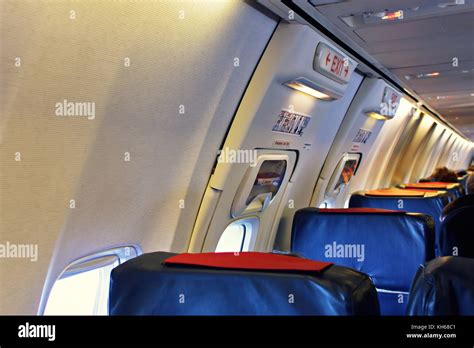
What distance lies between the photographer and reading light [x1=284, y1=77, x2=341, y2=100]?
401cm

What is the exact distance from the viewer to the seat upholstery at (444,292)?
4.77 ft

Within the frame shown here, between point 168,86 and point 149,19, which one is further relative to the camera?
point 168,86

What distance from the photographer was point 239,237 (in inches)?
194

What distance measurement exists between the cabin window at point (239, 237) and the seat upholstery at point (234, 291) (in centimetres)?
308

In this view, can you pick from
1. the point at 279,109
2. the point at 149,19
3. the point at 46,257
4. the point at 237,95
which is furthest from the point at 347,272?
the point at 279,109

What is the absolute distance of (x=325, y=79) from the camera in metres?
4.47

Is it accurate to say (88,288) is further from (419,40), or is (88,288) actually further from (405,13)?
(419,40)

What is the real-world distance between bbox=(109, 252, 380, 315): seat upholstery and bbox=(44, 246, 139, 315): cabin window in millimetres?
1084

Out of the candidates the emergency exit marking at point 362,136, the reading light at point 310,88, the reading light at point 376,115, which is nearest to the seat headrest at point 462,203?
the reading light at point 310,88

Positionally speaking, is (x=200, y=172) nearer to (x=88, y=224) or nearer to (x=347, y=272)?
(x=88, y=224)

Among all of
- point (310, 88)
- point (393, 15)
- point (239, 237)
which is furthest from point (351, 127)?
point (393, 15)

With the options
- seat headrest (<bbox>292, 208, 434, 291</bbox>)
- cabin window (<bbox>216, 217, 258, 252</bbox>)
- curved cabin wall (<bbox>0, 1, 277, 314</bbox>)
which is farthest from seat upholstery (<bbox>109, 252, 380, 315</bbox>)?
cabin window (<bbox>216, 217, 258, 252</bbox>)

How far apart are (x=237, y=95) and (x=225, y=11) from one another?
0.74 m

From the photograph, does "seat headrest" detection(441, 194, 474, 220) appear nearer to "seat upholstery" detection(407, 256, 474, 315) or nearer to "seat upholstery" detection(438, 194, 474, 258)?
"seat upholstery" detection(438, 194, 474, 258)
